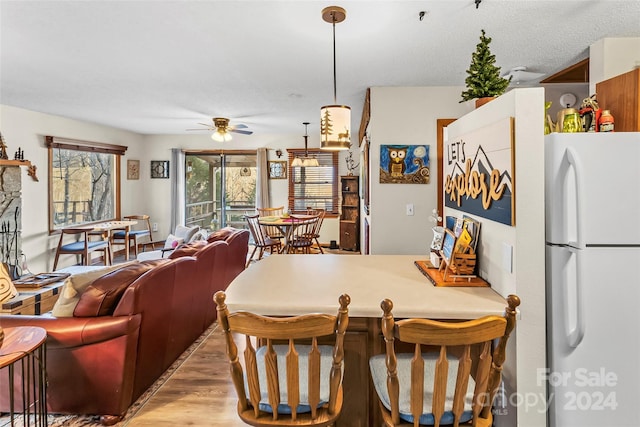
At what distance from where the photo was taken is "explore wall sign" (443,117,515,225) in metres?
1.47

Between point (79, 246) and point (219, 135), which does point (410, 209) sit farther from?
point (79, 246)

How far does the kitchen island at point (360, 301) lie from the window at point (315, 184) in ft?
18.6

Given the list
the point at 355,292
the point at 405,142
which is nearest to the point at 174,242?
the point at 405,142

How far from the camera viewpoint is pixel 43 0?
2094mm

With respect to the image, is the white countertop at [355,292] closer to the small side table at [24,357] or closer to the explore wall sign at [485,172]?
the explore wall sign at [485,172]

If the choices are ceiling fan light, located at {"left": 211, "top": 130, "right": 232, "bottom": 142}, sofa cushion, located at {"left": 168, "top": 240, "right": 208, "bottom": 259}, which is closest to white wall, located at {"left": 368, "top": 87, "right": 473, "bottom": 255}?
sofa cushion, located at {"left": 168, "top": 240, "right": 208, "bottom": 259}

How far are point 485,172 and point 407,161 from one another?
218cm

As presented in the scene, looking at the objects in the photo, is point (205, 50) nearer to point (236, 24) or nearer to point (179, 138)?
point (236, 24)

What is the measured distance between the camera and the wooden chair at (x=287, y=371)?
1.14m

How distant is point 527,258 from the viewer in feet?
4.76

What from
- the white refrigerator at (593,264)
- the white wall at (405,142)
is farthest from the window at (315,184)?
the white refrigerator at (593,264)

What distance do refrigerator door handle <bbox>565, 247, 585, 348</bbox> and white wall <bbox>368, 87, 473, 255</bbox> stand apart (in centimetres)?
239

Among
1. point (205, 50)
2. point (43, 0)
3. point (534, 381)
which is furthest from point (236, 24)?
point (534, 381)

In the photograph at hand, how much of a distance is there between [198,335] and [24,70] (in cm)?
307
